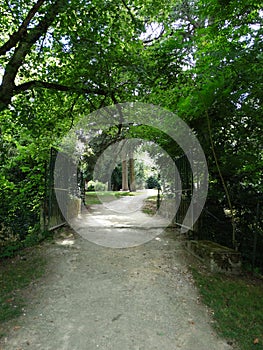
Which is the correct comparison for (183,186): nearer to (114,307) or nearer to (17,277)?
(114,307)

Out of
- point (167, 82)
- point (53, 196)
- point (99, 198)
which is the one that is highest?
point (167, 82)

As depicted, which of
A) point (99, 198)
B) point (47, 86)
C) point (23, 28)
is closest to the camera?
point (23, 28)

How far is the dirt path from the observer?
9.18 ft

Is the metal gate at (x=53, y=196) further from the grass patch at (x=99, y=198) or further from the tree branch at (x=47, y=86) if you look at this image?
the grass patch at (x=99, y=198)

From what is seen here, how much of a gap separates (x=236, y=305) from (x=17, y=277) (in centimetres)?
351

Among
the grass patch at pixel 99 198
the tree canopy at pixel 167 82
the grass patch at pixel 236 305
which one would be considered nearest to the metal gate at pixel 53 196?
the tree canopy at pixel 167 82

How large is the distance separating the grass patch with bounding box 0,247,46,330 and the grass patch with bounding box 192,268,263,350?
103 inches

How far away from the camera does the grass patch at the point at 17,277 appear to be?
11.2ft

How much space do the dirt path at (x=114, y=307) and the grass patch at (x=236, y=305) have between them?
0.56ft

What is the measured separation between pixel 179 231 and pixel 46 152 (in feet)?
14.5

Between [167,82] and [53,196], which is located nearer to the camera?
[167,82]

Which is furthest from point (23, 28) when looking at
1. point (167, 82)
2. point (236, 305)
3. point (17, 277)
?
point (236, 305)

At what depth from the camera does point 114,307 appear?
350 cm

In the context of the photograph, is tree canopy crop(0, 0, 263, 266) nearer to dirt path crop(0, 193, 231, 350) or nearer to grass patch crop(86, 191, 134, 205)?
dirt path crop(0, 193, 231, 350)
